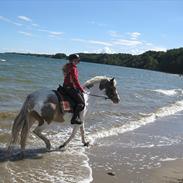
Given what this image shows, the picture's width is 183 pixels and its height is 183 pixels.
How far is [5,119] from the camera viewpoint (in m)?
13.1

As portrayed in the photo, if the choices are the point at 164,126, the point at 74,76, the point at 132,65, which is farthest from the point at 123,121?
the point at 132,65

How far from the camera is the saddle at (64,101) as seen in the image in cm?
938

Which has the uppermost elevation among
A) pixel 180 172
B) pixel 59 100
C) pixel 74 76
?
pixel 74 76

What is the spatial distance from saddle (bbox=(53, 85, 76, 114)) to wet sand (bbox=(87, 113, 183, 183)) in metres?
1.36

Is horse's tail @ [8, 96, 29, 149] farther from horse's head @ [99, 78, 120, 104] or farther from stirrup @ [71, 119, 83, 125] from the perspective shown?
horse's head @ [99, 78, 120, 104]

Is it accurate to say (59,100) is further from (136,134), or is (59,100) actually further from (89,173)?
(136,134)

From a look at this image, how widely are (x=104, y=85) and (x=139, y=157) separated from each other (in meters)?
2.38

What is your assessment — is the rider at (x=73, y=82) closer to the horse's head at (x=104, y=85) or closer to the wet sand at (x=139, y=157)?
the horse's head at (x=104, y=85)

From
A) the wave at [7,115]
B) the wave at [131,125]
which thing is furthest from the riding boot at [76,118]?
the wave at [7,115]

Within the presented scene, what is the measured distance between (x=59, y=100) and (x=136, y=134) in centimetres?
463

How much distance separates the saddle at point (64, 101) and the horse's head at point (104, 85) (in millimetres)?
1115

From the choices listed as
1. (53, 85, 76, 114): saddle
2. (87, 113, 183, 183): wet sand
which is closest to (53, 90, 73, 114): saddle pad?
(53, 85, 76, 114): saddle

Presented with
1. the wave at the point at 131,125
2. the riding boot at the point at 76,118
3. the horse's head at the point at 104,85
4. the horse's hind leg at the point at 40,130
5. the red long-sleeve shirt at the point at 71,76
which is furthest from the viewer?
the wave at the point at 131,125

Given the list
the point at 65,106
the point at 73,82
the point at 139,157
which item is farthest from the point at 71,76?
the point at 139,157
